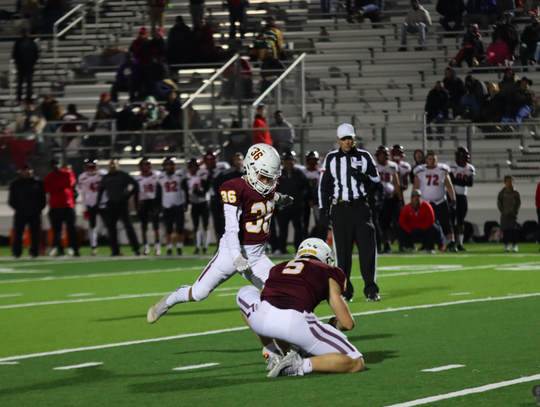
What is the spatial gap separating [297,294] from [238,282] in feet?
23.1

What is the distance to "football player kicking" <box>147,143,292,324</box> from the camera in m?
7.18

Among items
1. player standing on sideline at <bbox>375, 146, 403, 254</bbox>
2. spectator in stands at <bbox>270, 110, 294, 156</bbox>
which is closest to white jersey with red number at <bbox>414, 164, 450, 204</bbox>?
player standing on sideline at <bbox>375, 146, 403, 254</bbox>

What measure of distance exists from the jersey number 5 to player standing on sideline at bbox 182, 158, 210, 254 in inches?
404

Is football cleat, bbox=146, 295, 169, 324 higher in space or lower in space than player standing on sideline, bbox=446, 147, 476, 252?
higher

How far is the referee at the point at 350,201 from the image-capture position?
998cm

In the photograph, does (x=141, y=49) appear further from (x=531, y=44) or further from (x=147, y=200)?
(x=531, y=44)

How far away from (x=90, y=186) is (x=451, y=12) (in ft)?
36.2

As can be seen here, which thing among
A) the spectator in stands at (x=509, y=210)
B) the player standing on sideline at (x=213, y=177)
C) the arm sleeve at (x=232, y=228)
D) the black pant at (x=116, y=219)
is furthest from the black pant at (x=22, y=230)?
the arm sleeve at (x=232, y=228)

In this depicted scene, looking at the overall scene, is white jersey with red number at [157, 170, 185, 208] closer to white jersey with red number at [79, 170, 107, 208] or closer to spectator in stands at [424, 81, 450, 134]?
white jersey with red number at [79, 170, 107, 208]

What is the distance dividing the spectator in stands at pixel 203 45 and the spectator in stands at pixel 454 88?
6.66 metres

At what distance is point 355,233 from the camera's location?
33.2 feet

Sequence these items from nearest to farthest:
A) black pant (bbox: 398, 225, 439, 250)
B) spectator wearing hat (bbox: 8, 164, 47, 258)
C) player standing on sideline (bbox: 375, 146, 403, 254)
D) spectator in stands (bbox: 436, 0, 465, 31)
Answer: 1. black pant (bbox: 398, 225, 439, 250)
2. player standing on sideline (bbox: 375, 146, 403, 254)
3. spectator wearing hat (bbox: 8, 164, 47, 258)
4. spectator in stands (bbox: 436, 0, 465, 31)

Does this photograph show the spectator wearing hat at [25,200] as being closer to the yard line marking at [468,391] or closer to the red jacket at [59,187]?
the red jacket at [59,187]

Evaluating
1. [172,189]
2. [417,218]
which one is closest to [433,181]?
[417,218]
